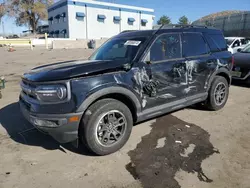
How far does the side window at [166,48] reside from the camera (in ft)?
12.2

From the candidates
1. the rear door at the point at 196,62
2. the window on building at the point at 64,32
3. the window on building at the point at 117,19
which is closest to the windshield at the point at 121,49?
the rear door at the point at 196,62

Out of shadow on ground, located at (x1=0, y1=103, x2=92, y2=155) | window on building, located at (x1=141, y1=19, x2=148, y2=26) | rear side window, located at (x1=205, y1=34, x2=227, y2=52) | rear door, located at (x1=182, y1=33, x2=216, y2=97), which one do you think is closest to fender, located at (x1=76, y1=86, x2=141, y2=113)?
shadow on ground, located at (x1=0, y1=103, x2=92, y2=155)

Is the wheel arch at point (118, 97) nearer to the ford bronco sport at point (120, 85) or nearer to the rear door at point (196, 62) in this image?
the ford bronco sport at point (120, 85)

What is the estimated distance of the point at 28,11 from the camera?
167 ft

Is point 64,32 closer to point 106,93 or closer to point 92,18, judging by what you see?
point 92,18

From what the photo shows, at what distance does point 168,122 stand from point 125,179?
2.05 metres

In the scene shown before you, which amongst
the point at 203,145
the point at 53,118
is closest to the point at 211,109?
the point at 203,145

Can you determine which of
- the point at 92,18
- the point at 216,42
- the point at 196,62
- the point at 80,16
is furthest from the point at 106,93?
the point at 92,18

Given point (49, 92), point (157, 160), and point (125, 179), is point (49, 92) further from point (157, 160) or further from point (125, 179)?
point (157, 160)

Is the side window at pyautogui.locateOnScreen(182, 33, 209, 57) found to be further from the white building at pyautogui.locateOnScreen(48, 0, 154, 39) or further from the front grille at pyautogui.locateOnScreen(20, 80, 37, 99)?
the white building at pyautogui.locateOnScreen(48, 0, 154, 39)

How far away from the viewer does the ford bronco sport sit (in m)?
2.91

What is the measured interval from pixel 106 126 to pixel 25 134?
5.87 feet

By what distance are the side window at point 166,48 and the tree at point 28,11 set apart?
176 feet

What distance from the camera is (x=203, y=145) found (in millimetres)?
3564
